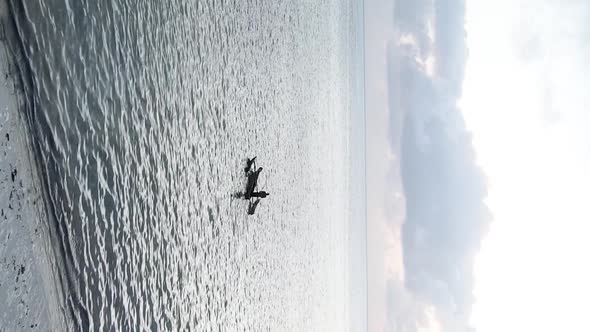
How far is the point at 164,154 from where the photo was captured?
4859mm

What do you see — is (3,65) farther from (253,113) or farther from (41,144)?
(253,113)

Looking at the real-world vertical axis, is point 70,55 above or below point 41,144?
above

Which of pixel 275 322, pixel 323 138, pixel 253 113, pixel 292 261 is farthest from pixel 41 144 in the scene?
pixel 323 138

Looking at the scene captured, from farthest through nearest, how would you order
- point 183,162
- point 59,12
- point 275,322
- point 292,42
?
point 292,42 → point 275,322 → point 183,162 → point 59,12

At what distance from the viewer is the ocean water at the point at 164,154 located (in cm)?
313

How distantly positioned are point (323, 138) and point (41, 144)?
13.1m

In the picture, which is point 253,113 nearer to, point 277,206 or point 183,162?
point 277,206

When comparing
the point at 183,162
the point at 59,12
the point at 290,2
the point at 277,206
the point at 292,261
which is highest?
the point at 290,2

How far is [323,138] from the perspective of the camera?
15836 mm

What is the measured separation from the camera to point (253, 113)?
8.01 metres

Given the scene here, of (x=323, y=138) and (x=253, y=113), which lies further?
(x=323, y=138)

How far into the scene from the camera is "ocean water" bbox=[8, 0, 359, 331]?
3131 mm

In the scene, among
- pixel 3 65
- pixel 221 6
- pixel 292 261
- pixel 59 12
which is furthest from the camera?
pixel 292 261

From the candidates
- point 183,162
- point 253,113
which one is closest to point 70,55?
point 183,162
